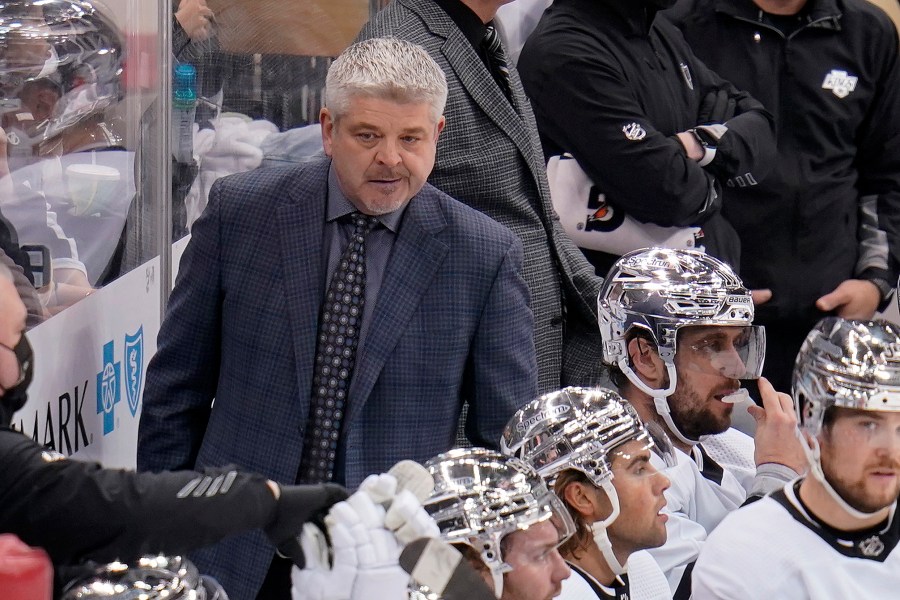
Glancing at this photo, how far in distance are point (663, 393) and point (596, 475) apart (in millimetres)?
675

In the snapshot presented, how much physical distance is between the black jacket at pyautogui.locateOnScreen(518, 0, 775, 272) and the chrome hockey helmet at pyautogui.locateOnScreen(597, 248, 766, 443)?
51 cm

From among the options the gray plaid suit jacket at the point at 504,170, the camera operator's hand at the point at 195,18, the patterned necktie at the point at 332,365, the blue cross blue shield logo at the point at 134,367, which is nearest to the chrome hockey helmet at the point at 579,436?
the patterned necktie at the point at 332,365

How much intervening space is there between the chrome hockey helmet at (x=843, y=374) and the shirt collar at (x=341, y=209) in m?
0.81

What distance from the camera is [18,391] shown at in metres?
1.82

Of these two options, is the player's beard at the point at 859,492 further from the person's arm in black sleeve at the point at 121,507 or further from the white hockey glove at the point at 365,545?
the person's arm in black sleeve at the point at 121,507

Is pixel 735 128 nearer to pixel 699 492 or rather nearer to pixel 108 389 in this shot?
pixel 699 492

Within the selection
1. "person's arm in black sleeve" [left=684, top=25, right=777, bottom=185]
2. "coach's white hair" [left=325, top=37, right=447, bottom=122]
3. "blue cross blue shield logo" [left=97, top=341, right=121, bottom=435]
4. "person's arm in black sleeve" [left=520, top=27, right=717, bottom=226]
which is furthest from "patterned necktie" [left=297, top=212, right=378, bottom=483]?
"person's arm in black sleeve" [left=684, top=25, right=777, bottom=185]

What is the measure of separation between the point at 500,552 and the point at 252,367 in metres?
0.88

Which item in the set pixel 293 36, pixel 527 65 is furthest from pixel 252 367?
→ pixel 293 36

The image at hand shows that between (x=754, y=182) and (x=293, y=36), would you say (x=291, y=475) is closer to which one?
(x=754, y=182)

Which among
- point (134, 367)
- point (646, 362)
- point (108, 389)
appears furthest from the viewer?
point (134, 367)

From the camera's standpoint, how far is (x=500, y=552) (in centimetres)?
187

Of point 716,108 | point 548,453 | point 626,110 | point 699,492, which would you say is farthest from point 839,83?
point 548,453

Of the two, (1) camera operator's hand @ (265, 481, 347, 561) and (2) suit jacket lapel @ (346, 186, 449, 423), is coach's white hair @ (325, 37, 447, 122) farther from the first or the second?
(1) camera operator's hand @ (265, 481, 347, 561)
